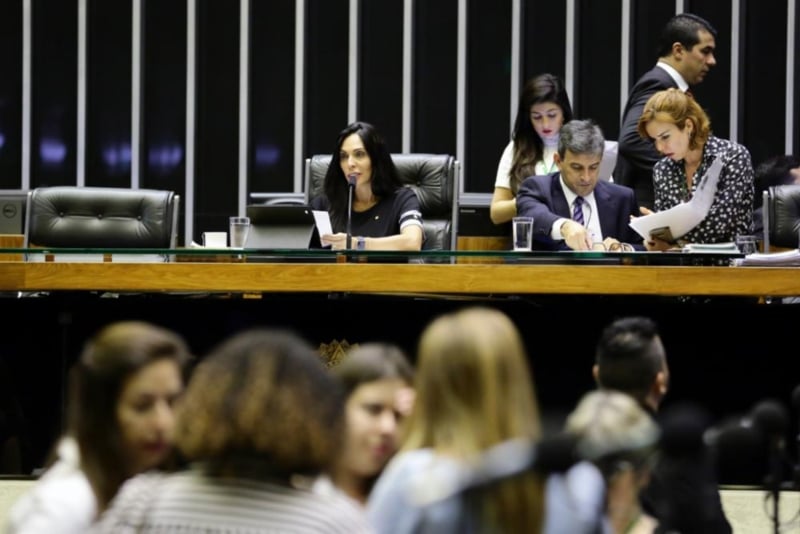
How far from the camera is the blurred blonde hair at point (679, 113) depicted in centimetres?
509

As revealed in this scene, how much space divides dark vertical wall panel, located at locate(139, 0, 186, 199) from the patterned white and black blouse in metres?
4.10

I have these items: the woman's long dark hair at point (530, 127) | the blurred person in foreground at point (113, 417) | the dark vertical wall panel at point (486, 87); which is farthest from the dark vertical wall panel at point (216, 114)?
the blurred person in foreground at point (113, 417)

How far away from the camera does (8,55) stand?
338 inches

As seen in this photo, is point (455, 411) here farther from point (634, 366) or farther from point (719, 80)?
point (719, 80)

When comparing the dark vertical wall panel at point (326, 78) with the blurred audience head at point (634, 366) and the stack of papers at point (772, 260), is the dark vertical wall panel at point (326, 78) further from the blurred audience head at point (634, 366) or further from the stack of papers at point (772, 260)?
the blurred audience head at point (634, 366)

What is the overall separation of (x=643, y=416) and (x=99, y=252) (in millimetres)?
2600

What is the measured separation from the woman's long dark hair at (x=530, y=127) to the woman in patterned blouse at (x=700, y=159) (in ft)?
2.51

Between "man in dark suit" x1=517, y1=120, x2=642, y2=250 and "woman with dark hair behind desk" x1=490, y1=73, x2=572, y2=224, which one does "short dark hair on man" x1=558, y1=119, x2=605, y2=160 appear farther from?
"woman with dark hair behind desk" x1=490, y1=73, x2=572, y2=224

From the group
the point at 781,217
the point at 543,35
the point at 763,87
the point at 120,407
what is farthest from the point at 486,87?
the point at 120,407

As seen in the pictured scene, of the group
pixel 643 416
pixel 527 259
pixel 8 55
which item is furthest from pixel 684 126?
pixel 8 55

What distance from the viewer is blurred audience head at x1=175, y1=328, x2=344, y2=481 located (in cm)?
196

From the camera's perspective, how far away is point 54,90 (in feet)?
28.2

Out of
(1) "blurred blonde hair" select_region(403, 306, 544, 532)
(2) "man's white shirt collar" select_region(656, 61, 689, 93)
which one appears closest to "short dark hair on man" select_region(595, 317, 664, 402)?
(1) "blurred blonde hair" select_region(403, 306, 544, 532)

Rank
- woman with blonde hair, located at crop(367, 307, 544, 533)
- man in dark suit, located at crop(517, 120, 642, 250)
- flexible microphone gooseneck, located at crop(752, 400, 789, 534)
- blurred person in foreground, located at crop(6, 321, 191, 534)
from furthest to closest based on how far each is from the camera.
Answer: man in dark suit, located at crop(517, 120, 642, 250)
blurred person in foreground, located at crop(6, 321, 191, 534)
woman with blonde hair, located at crop(367, 307, 544, 533)
flexible microphone gooseneck, located at crop(752, 400, 789, 534)
